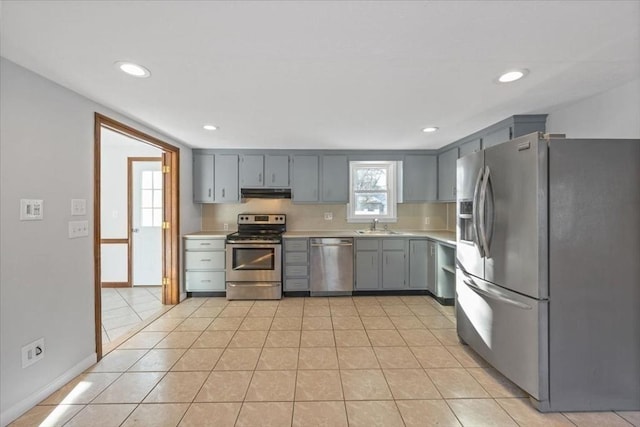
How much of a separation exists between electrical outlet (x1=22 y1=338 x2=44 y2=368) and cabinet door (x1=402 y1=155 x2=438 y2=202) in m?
4.23

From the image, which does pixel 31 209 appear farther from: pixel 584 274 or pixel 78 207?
pixel 584 274

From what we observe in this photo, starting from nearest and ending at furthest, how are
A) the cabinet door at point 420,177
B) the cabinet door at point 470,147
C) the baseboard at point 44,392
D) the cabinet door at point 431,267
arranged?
the baseboard at point 44,392 < the cabinet door at point 470,147 < the cabinet door at point 431,267 < the cabinet door at point 420,177

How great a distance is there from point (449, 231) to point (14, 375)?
16.1 feet

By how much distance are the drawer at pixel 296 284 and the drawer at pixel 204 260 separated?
0.96 m

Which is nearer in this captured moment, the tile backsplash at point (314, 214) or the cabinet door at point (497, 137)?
the cabinet door at point (497, 137)

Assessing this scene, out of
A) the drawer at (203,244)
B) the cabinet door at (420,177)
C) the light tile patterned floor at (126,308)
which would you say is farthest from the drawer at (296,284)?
the cabinet door at (420,177)

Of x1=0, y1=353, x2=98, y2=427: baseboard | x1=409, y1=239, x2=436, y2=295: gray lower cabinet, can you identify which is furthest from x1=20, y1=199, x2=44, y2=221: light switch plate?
Result: x1=409, y1=239, x2=436, y2=295: gray lower cabinet

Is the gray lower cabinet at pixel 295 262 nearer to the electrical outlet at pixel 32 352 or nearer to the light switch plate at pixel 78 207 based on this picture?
the light switch plate at pixel 78 207

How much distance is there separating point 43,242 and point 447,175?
14.4 feet

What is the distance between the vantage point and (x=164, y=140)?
3451 millimetres

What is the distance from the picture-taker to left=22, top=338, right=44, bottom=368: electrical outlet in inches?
69.0

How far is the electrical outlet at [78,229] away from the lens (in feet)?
6.86

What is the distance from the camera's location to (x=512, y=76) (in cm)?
188

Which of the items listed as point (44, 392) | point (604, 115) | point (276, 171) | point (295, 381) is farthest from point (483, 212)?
point (44, 392)
